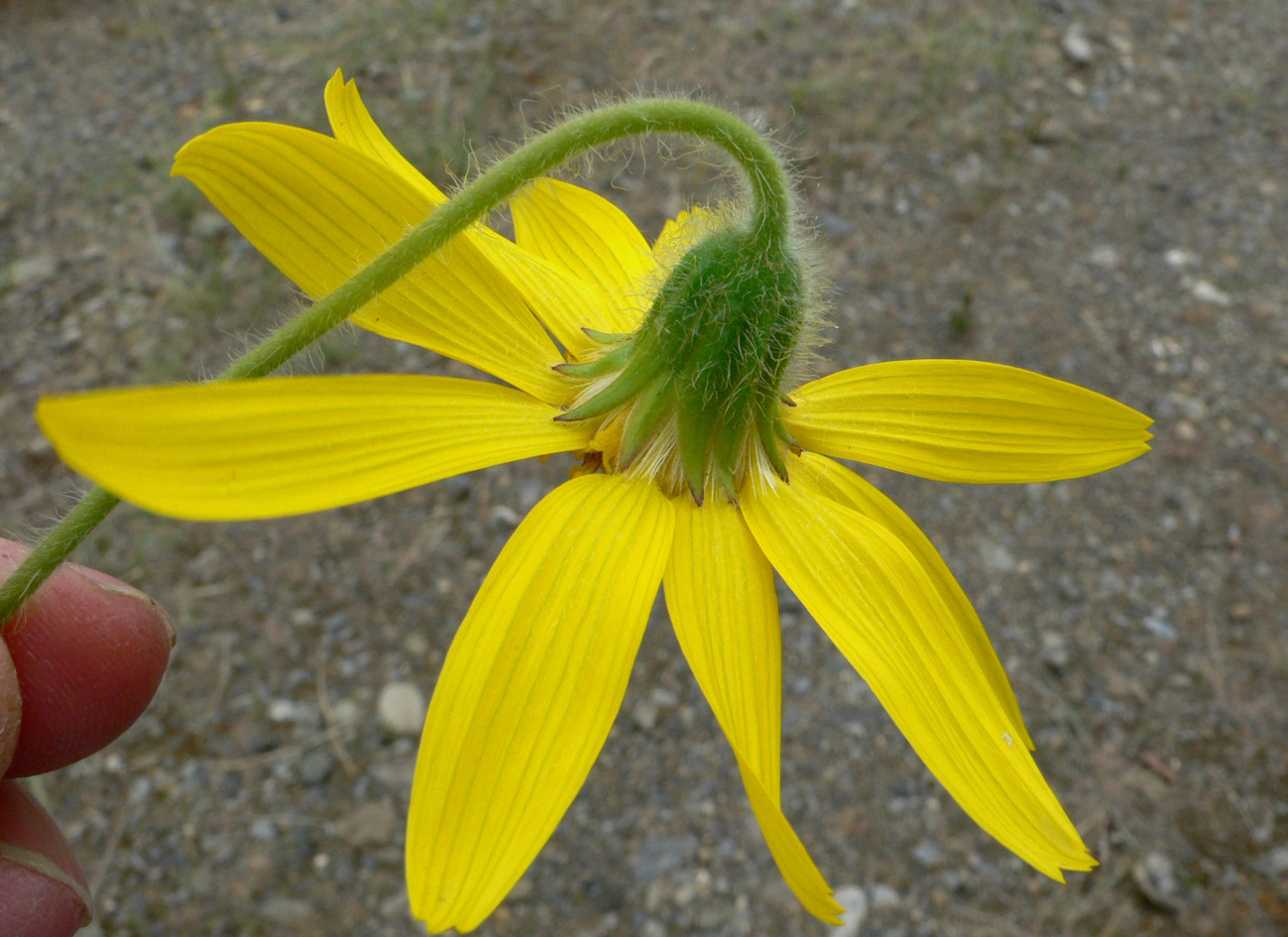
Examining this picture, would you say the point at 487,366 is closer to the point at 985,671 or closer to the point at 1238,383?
the point at 985,671

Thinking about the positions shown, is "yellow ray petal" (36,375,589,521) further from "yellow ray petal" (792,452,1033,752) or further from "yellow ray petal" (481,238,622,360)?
"yellow ray petal" (792,452,1033,752)

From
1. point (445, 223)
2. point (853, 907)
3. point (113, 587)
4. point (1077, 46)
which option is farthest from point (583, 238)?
point (1077, 46)

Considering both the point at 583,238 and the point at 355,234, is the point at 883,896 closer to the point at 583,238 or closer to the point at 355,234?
the point at 583,238

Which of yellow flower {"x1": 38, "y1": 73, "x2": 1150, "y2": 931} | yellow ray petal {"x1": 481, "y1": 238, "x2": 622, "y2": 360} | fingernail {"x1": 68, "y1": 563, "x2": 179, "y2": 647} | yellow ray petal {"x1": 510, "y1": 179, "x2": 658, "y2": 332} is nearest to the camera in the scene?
yellow flower {"x1": 38, "y1": 73, "x2": 1150, "y2": 931}

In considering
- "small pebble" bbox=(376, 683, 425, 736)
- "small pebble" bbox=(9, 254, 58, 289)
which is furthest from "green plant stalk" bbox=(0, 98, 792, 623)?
"small pebble" bbox=(9, 254, 58, 289)

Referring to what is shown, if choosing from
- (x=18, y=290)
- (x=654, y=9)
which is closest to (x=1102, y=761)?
(x=654, y=9)
